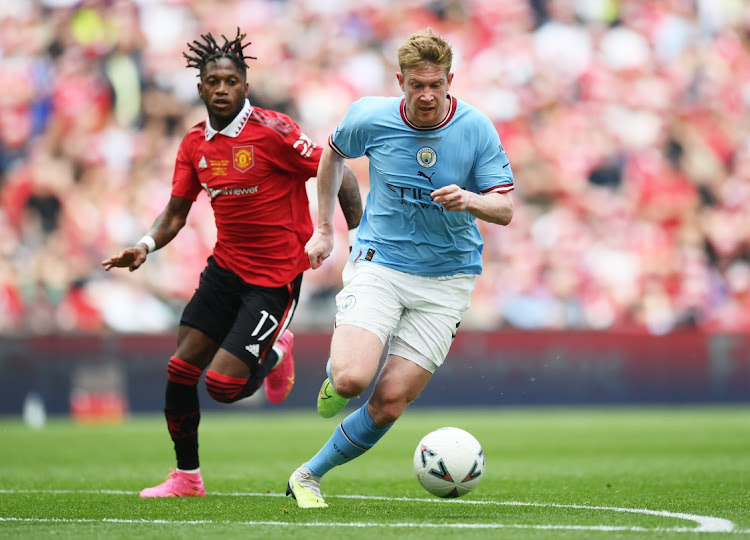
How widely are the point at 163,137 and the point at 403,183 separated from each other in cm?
1361

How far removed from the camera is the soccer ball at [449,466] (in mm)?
5883

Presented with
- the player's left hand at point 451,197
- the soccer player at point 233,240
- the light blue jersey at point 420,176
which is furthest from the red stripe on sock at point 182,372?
the player's left hand at point 451,197

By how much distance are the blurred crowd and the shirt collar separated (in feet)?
33.7

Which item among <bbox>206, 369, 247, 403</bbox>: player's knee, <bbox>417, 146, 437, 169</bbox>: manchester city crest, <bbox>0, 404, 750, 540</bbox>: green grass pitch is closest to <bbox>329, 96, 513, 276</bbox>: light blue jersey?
<bbox>417, 146, 437, 169</bbox>: manchester city crest

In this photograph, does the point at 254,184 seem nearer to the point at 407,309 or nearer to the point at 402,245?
the point at 402,245

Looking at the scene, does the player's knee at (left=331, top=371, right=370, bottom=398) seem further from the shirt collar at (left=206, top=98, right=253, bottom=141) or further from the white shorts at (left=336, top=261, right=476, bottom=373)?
the shirt collar at (left=206, top=98, right=253, bottom=141)

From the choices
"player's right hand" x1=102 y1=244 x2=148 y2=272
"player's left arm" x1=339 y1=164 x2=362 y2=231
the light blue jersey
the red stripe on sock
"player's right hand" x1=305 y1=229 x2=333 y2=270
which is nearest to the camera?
the light blue jersey

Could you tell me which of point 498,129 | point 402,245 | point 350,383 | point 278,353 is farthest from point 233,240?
point 498,129

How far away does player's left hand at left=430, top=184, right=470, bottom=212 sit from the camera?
5234 millimetres

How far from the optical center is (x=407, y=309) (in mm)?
6230

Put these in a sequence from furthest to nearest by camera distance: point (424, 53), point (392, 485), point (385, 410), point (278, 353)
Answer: point (392, 485) → point (278, 353) → point (385, 410) → point (424, 53)

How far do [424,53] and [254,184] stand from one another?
1.93 m

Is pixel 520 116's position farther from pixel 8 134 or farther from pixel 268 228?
pixel 268 228

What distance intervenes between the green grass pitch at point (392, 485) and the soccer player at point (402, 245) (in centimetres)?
64
